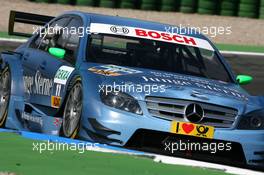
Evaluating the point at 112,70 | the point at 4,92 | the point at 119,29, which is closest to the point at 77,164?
the point at 112,70

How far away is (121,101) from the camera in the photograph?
24.7ft

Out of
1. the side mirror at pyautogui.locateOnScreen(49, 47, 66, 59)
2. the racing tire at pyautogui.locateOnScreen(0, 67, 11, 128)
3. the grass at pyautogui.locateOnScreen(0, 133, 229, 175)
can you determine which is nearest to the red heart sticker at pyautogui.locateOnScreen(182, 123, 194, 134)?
the grass at pyautogui.locateOnScreen(0, 133, 229, 175)

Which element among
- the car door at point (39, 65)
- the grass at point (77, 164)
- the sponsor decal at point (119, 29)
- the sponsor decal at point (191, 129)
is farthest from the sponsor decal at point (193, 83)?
the grass at point (77, 164)

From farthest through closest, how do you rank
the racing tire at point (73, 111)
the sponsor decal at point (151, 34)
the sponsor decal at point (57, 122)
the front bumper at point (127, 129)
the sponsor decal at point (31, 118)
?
the sponsor decal at point (151, 34) → the sponsor decal at point (31, 118) → the sponsor decal at point (57, 122) → the racing tire at point (73, 111) → the front bumper at point (127, 129)

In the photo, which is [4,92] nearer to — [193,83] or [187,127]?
[193,83]

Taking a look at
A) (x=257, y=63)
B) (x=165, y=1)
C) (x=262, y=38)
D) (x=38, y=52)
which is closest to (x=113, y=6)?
(x=165, y=1)

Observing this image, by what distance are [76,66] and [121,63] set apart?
50 cm

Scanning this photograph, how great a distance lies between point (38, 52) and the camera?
9.42m

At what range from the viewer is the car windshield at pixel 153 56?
8.56 meters

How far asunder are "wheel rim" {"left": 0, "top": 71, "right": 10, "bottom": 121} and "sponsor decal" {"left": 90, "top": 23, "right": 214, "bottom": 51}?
4.36 feet

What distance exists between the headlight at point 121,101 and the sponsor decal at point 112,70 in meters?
0.34

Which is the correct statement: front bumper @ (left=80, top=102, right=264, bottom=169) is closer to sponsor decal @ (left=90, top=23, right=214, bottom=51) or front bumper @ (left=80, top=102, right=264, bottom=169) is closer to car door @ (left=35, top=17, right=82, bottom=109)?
car door @ (left=35, top=17, right=82, bottom=109)

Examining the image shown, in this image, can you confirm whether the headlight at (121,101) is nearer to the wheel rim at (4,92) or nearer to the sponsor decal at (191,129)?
the sponsor decal at (191,129)

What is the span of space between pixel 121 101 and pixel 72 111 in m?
0.58
